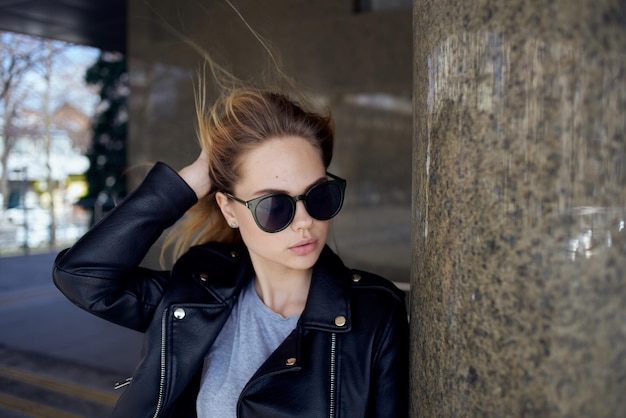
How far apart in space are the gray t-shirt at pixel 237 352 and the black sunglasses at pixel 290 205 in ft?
1.14

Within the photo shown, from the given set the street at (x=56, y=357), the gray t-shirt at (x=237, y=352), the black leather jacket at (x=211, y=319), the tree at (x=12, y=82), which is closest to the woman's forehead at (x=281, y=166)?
the black leather jacket at (x=211, y=319)

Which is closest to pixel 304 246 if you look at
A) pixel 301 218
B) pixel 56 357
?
pixel 301 218

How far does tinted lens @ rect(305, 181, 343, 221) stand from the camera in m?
1.74

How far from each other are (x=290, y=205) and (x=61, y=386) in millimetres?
3958

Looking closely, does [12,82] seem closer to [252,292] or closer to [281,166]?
[252,292]

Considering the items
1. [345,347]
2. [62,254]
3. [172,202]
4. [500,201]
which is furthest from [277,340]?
[500,201]

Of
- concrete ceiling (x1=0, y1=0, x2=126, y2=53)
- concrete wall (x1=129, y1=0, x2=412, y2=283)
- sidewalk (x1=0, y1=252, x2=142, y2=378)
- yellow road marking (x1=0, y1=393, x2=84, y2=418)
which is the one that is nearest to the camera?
yellow road marking (x1=0, y1=393, x2=84, y2=418)

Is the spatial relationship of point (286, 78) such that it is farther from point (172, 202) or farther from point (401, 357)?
point (401, 357)

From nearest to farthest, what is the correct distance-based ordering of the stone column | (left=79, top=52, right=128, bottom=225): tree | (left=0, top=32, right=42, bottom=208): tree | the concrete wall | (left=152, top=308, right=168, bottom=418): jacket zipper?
the stone column < (left=152, top=308, right=168, bottom=418): jacket zipper < the concrete wall < (left=0, top=32, right=42, bottom=208): tree < (left=79, top=52, right=128, bottom=225): tree

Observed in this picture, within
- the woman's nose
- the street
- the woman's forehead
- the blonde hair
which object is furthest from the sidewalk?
the woman's nose

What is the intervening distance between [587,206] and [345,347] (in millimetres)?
809

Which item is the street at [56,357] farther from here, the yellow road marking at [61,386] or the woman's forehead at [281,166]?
the woman's forehead at [281,166]

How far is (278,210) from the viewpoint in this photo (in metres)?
1.72

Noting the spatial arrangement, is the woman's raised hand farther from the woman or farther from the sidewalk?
the sidewalk
